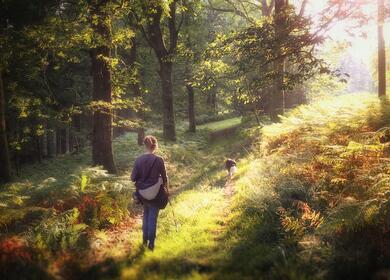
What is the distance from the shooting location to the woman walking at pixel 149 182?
7.79m

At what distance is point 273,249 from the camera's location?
6336 millimetres

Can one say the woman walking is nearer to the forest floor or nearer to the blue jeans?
the blue jeans

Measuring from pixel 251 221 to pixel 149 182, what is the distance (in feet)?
7.21

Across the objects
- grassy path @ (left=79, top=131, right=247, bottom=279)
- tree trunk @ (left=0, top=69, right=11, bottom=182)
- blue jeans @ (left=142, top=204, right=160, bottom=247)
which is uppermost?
tree trunk @ (left=0, top=69, right=11, bottom=182)

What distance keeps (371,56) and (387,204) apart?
1126 inches

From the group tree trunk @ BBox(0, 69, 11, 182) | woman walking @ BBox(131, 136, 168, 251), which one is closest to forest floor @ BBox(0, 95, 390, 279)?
woman walking @ BBox(131, 136, 168, 251)

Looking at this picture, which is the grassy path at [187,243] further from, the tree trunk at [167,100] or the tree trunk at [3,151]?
the tree trunk at [167,100]

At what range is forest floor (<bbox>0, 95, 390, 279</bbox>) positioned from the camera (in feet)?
19.7

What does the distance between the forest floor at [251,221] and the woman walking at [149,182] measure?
40 cm

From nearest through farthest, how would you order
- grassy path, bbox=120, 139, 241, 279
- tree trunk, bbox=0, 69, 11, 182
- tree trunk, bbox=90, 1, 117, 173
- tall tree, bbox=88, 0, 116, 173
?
grassy path, bbox=120, 139, 241, 279 < tree trunk, bbox=0, 69, 11, 182 < tall tree, bbox=88, 0, 116, 173 < tree trunk, bbox=90, 1, 117, 173

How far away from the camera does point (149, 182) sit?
26.1ft

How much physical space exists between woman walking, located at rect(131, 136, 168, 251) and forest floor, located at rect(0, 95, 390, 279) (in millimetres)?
398

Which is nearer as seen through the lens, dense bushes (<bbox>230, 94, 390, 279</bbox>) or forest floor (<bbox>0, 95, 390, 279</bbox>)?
dense bushes (<bbox>230, 94, 390, 279</bbox>)

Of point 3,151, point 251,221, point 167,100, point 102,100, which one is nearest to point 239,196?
point 251,221
